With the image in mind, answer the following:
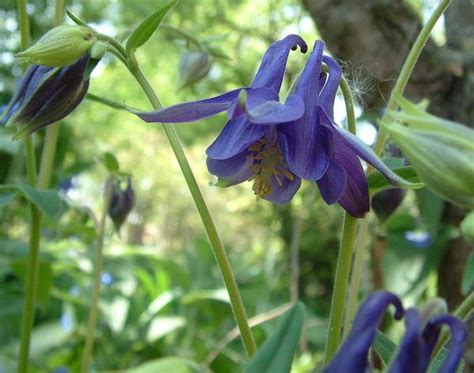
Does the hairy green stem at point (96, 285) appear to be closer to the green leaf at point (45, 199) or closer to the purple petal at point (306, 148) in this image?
the green leaf at point (45, 199)

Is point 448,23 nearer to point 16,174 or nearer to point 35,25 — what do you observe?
point 16,174

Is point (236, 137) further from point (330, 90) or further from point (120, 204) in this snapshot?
point (120, 204)

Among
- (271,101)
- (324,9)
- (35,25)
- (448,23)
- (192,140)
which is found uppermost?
(35,25)

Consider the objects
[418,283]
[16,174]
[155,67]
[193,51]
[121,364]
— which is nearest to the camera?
[193,51]

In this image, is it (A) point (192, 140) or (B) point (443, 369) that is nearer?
(B) point (443, 369)

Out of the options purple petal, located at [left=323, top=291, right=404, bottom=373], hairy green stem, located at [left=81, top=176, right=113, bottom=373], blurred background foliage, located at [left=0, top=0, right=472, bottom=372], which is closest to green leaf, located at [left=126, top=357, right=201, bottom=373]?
blurred background foliage, located at [left=0, top=0, right=472, bottom=372]

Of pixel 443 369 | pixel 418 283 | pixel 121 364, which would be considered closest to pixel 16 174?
pixel 121 364

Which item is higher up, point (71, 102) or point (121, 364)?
point (71, 102)
